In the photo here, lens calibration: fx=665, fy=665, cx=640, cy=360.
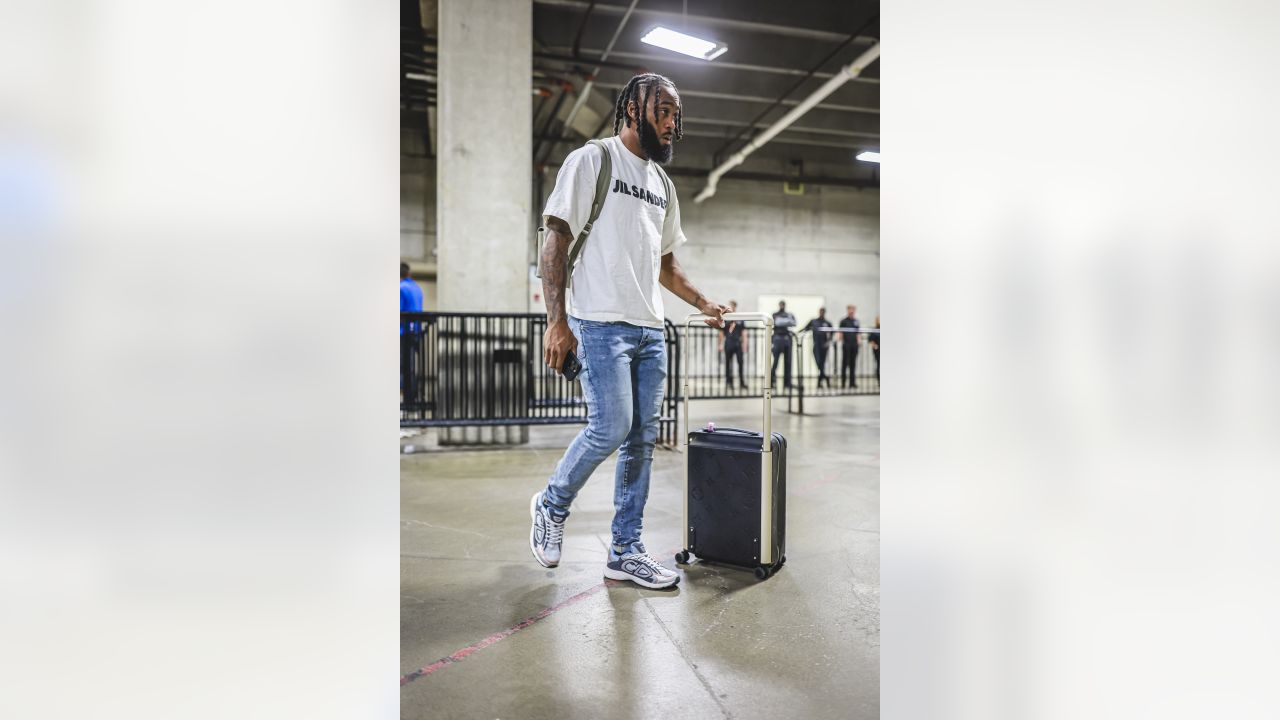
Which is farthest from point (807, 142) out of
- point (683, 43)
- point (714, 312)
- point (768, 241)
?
point (714, 312)

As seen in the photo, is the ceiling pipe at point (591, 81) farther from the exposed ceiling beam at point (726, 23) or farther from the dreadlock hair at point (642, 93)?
the dreadlock hair at point (642, 93)

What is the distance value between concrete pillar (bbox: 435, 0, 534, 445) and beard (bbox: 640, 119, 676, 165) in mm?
3745

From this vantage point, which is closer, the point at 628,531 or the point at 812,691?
the point at 812,691

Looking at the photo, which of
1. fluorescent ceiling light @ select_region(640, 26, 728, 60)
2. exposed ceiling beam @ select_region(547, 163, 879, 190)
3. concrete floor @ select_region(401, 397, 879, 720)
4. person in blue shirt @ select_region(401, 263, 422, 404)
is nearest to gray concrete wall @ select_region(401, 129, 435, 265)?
exposed ceiling beam @ select_region(547, 163, 879, 190)

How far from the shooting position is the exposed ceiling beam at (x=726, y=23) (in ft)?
31.6

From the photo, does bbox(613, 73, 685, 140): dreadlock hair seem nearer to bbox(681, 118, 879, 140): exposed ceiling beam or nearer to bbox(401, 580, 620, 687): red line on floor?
bbox(401, 580, 620, 687): red line on floor

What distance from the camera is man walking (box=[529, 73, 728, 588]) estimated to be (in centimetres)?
237

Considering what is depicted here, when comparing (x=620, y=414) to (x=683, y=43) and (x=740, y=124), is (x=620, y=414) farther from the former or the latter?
(x=740, y=124)

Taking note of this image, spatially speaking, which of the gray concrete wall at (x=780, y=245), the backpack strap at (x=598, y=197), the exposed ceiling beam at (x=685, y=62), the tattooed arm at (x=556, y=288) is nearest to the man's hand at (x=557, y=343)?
the tattooed arm at (x=556, y=288)

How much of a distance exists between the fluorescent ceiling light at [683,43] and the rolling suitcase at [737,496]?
19.5 feet
